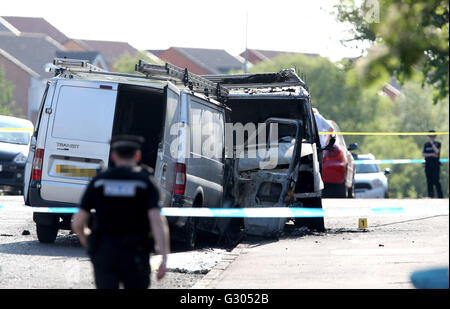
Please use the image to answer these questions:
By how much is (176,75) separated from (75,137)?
1.57m

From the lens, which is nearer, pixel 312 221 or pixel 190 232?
pixel 190 232

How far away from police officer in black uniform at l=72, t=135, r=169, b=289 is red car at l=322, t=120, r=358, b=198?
13.8m

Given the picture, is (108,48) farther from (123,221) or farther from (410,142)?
(123,221)

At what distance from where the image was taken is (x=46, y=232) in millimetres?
12328

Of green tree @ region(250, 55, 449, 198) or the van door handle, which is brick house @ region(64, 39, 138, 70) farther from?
the van door handle

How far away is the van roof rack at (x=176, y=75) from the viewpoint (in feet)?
36.0

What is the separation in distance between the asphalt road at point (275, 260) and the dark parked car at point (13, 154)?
19.6 feet

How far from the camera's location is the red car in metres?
19.9

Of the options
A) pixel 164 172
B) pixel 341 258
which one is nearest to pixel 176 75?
pixel 164 172

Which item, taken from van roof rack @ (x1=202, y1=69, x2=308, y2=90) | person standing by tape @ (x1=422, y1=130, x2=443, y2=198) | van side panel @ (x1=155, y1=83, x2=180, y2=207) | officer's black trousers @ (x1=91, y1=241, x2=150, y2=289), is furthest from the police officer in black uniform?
person standing by tape @ (x1=422, y1=130, x2=443, y2=198)

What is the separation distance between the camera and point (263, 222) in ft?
44.8
